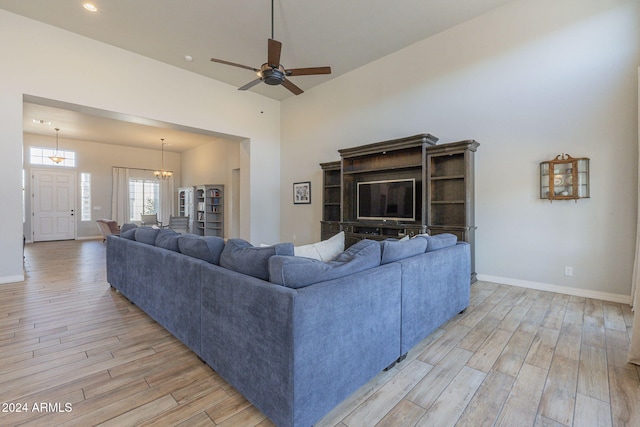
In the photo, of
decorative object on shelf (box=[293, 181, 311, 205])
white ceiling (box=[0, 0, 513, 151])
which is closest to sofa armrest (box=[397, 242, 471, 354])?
white ceiling (box=[0, 0, 513, 151])

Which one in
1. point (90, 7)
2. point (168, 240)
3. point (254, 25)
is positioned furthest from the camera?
point (254, 25)

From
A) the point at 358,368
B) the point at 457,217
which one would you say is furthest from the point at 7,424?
the point at 457,217

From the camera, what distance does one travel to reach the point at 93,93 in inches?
184

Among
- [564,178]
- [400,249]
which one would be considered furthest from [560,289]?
[400,249]

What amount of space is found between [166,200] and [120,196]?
4.85 ft

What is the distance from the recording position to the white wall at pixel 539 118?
129 inches

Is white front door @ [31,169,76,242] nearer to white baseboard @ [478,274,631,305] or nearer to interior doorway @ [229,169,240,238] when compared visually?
interior doorway @ [229,169,240,238]

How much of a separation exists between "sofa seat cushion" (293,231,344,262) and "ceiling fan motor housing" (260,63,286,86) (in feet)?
7.61

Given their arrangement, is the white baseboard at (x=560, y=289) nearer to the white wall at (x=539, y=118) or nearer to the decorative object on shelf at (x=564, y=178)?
the white wall at (x=539, y=118)

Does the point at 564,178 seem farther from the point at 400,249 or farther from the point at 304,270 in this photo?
the point at 304,270

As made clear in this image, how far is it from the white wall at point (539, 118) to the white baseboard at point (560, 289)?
1 cm

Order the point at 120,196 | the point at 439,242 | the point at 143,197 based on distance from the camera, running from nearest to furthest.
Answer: the point at 439,242, the point at 120,196, the point at 143,197

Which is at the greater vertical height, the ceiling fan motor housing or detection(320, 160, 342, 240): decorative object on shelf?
the ceiling fan motor housing

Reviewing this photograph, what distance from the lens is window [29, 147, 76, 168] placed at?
8.58m
